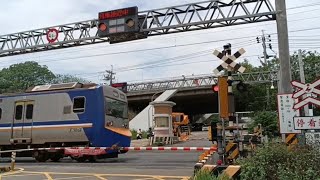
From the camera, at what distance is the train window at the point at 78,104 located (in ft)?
63.2

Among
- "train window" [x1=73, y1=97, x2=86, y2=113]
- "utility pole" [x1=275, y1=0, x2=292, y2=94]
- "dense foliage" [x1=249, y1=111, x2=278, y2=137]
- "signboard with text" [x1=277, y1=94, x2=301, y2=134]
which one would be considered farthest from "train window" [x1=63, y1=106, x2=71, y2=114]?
"dense foliage" [x1=249, y1=111, x2=278, y2=137]

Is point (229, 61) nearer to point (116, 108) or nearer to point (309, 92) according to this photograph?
point (309, 92)

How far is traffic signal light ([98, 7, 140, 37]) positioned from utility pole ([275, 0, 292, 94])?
10603mm

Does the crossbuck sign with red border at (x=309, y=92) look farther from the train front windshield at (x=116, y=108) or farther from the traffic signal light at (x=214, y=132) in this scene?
the train front windshield at (x=116, y=108)

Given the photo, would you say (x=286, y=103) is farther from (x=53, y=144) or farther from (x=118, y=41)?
(x=118, y=41)

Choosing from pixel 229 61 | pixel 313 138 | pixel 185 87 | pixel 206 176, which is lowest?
pixel 206 176

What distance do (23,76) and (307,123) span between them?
82366 mm

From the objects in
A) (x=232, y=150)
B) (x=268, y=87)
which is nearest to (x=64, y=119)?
(x=232, y=150)

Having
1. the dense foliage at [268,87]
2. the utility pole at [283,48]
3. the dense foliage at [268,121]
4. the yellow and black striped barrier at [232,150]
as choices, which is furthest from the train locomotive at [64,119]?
the dense foliage at [268,87]

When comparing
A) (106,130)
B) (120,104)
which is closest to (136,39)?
(120,104)

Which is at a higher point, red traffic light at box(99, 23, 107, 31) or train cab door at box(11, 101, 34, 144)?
red traffic light at box(99, 23, 107, 31)

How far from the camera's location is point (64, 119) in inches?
771

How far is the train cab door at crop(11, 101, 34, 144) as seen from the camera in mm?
20594

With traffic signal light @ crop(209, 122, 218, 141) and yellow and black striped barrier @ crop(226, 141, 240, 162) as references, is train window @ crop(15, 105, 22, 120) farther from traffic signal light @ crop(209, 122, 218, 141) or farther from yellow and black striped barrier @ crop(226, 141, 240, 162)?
yellow and black striped barrier @ crop(226, 141, 240, 162)
